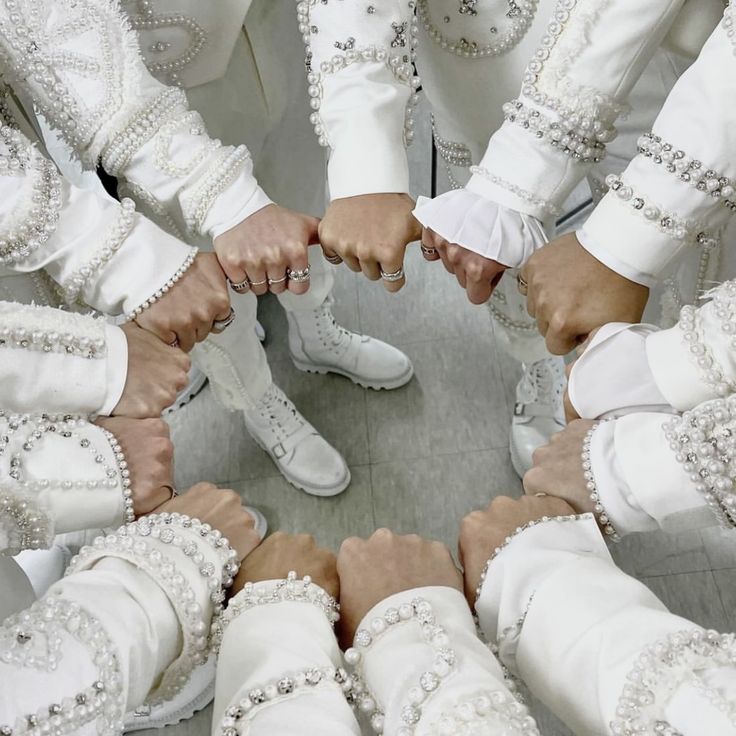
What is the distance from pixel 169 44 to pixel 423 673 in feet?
2.82

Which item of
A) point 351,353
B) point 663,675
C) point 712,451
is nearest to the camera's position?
point 663,675

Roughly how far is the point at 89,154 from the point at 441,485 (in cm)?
86

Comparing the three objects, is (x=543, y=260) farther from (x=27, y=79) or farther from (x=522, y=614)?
(x=27, y=79)

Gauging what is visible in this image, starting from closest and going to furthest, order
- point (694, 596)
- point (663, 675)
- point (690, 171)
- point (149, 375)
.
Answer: point (663, 675) → point (690, 171) → point (149, 375) → point (694, 596)

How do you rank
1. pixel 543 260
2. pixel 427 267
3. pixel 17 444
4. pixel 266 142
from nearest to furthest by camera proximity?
pixel 17 444 < pixel 543 260 < pixel 266 142 < pixel 427 267

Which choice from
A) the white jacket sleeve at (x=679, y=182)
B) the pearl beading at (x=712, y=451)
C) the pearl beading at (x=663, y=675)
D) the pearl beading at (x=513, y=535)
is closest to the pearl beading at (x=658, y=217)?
the white jacket sleeve at (x=679, y=182)

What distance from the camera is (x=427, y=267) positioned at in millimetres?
1702

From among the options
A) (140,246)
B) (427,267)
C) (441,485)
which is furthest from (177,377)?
(427,267)

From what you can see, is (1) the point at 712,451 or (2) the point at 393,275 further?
(2) the point at 393,275

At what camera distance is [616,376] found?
0.74 m

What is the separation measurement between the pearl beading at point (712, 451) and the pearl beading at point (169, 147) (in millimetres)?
654

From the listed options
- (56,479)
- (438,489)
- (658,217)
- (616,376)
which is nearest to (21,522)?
(56,479)

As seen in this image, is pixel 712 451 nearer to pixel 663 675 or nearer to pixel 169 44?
pixel 663 675

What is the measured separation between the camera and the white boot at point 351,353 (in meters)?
1.51
